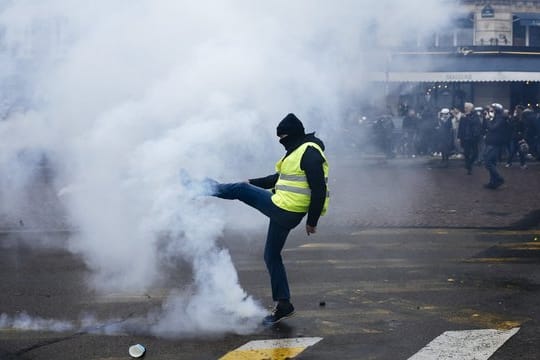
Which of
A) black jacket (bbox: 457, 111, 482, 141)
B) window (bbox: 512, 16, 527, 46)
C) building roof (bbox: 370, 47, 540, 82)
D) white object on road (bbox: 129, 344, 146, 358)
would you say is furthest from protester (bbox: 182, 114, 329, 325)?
window (bbox: 512, 16, 527, 46)

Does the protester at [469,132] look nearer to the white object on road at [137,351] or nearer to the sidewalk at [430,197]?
the sidewalk at [430,197]

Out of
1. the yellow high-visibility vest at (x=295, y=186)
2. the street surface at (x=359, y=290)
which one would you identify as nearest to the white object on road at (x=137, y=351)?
the street surface at (x=359, y=290)

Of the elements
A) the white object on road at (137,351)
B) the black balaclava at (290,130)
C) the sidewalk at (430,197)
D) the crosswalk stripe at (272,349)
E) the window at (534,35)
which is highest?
the window at (534,35)

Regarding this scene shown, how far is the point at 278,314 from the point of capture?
24.9ft

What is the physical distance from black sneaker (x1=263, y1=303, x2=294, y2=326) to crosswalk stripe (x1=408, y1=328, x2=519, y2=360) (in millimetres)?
1355

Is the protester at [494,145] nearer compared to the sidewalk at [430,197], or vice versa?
the sidewalk at [430,197]

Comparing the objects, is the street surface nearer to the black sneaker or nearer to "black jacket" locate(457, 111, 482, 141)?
the black sneaker

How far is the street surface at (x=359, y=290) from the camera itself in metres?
6.80

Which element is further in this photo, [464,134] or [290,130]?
[464,134]

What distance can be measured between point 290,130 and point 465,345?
2402 mm

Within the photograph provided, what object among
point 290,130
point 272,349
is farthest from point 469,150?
point 272,349

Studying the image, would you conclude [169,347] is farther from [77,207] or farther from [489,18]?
[489,18]

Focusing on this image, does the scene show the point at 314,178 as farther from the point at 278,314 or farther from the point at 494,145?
the point at 494,145

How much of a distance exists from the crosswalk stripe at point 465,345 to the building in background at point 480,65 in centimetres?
1199
